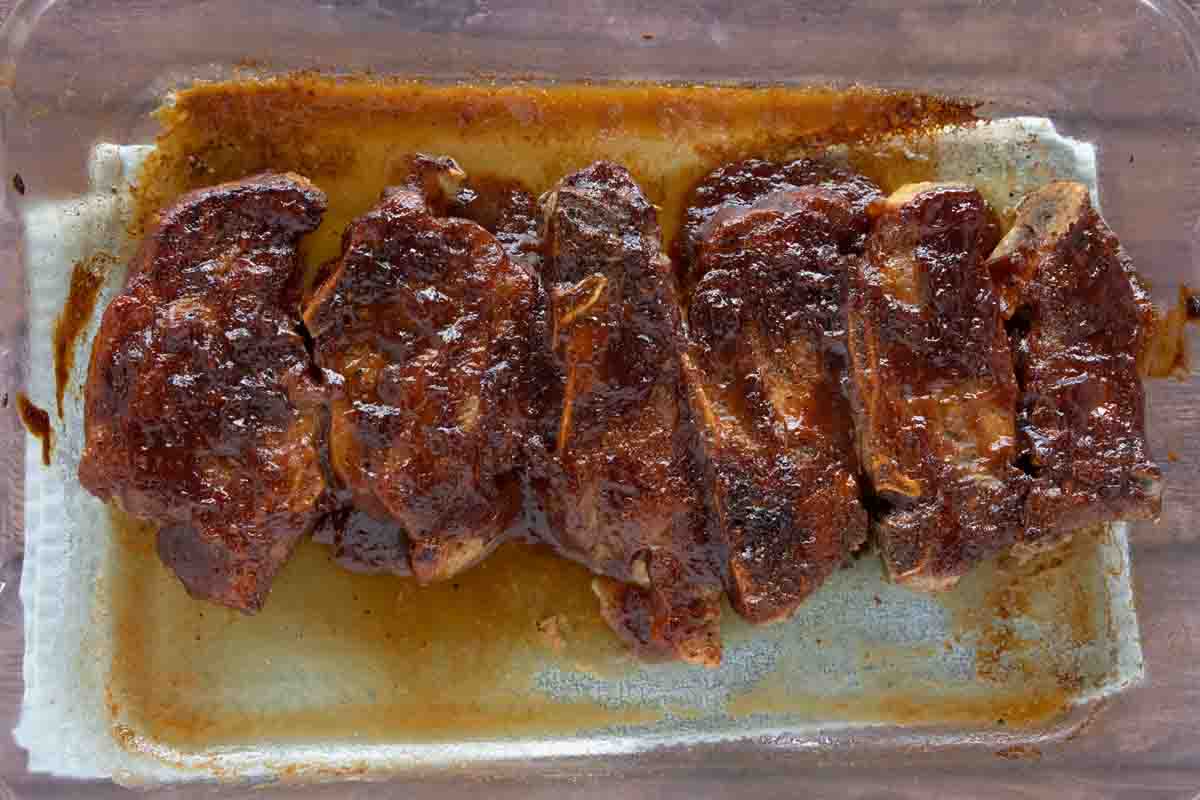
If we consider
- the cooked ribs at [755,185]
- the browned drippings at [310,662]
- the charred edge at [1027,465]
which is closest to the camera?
the charred edge at [1027,465]

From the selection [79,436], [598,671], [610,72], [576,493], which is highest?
[610,72]

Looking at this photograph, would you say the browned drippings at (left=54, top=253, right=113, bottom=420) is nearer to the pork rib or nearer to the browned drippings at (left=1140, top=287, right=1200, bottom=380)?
the pork rib

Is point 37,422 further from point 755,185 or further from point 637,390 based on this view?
point 755,185

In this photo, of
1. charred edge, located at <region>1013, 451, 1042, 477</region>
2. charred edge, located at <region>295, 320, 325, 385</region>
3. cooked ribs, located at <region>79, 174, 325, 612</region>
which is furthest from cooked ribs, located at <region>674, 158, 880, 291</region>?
cooked ribs, located at <region>79, 174, 325, 612</region>

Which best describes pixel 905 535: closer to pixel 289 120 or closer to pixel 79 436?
pixel 289 120

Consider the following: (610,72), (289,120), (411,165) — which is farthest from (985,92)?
(289,120)

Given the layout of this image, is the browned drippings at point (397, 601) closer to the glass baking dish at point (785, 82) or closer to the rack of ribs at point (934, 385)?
the glass baking dish at point (785, 82)

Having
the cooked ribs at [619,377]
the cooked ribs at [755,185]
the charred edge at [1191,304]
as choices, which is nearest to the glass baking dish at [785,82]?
the charred edge at [1191,304]
